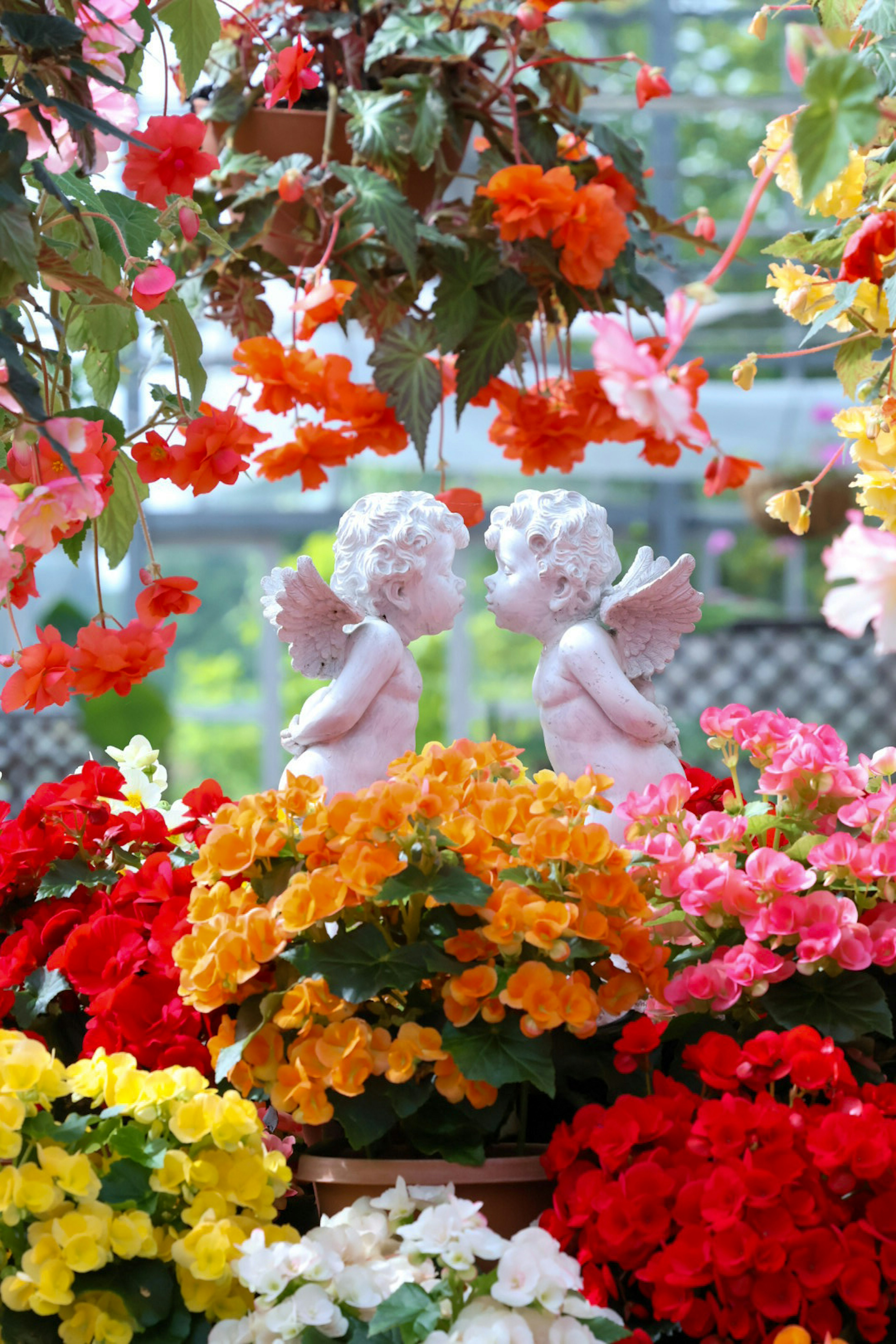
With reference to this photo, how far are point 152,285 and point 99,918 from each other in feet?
1.42

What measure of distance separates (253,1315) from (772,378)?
18.9 feet

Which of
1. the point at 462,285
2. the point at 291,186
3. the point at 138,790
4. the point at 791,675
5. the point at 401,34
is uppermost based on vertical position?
the point at 401,34

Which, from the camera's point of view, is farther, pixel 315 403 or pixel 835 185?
pixel 315 403

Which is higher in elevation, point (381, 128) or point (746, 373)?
point (381, 128)

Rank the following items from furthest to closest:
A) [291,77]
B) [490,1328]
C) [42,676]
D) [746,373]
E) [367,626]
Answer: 1. [291,77]
2. [367,626]
3. [746,373]
4. [42,676]
5. [490,1328]

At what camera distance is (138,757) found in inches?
49.0

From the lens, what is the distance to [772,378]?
6027 mm

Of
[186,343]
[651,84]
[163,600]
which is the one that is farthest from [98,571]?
[651,84]

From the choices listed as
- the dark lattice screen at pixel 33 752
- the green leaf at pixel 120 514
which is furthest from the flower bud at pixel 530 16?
the dark lattice screen at pixel 33 752

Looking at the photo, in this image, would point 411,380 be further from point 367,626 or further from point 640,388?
point 640,388

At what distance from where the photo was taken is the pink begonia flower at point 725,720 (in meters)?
0.98

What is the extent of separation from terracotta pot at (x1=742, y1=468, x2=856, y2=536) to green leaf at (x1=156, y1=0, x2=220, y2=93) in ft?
10.8

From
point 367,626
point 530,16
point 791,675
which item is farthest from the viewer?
point 791,675

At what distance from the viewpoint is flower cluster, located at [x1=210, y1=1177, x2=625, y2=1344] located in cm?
67
